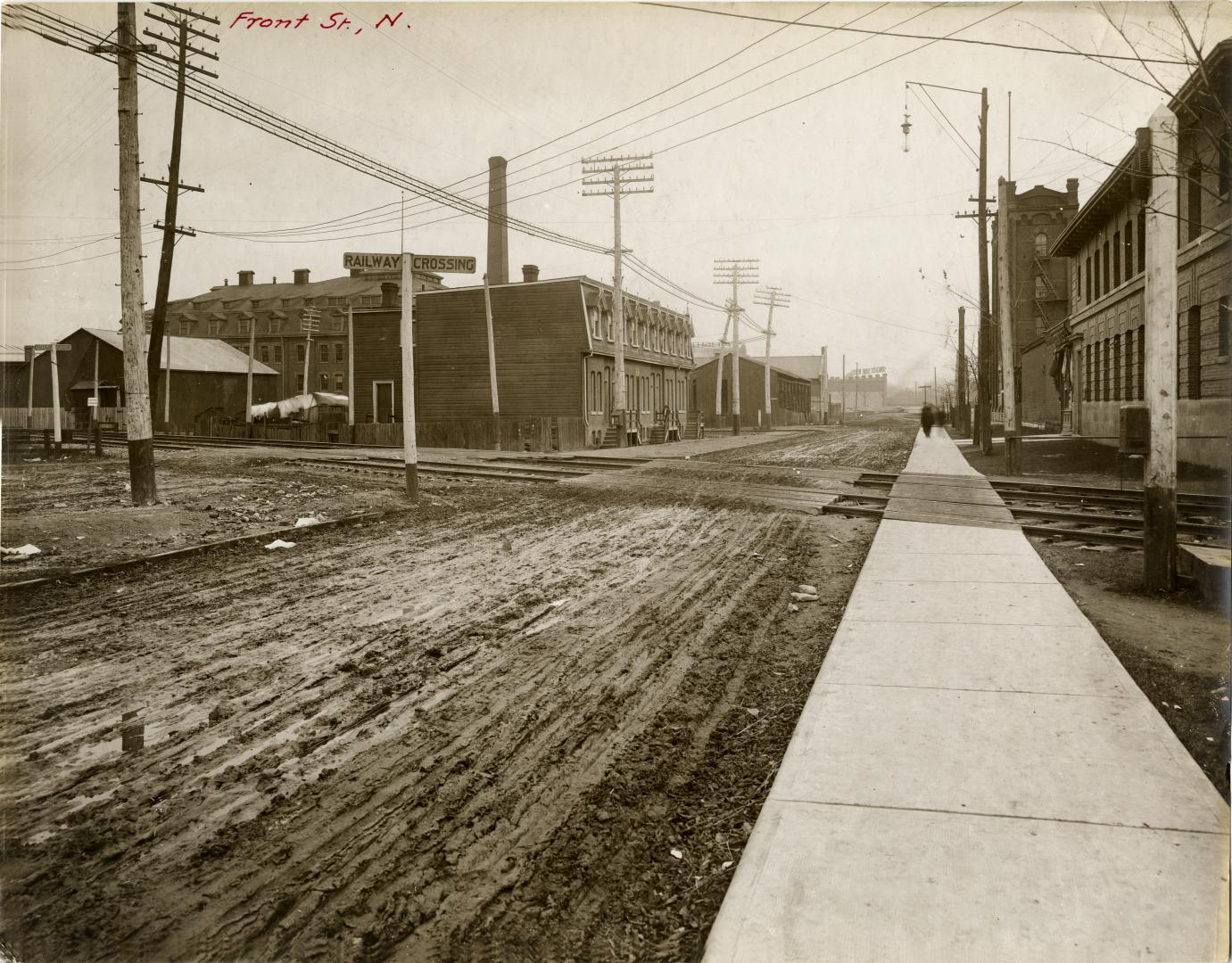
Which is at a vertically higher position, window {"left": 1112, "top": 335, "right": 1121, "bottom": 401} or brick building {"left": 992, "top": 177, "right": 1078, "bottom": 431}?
brick building {"left": 992, "top": 177, "right": 1078, "bottom": 431}

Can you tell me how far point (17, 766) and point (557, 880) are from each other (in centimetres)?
269

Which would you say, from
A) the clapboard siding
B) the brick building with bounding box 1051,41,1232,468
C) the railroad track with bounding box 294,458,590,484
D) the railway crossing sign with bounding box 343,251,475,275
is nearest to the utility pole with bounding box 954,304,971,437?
the brick building with bounding box 1051,41,1232,468

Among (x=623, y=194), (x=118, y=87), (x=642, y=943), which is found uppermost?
(x=623, y=194)

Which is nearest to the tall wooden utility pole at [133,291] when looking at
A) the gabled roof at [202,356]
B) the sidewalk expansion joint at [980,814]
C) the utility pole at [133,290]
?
the utility pole at [133,290]

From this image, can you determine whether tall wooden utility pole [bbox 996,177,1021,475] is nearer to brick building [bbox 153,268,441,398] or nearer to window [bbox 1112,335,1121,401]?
window [bbox 1112,335,1121,401]

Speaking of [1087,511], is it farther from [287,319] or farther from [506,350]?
[287,319]

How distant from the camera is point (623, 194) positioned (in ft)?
119

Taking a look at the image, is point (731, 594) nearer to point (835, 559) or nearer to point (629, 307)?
point (835, 559)

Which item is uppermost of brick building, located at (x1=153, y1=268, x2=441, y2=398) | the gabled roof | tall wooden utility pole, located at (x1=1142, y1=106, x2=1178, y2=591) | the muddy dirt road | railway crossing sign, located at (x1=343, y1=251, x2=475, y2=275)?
brick building, located at (x1=153, y1=268, x2=441, y2=398)

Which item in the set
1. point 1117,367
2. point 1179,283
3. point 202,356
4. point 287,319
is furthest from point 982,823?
point 287,319

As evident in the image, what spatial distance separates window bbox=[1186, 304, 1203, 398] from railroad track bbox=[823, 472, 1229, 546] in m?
4.16

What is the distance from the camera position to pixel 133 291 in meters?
12.6

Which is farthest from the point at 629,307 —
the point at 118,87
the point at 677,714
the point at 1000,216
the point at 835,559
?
the point at 677,714

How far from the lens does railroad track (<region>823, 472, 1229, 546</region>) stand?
10.5 metres
